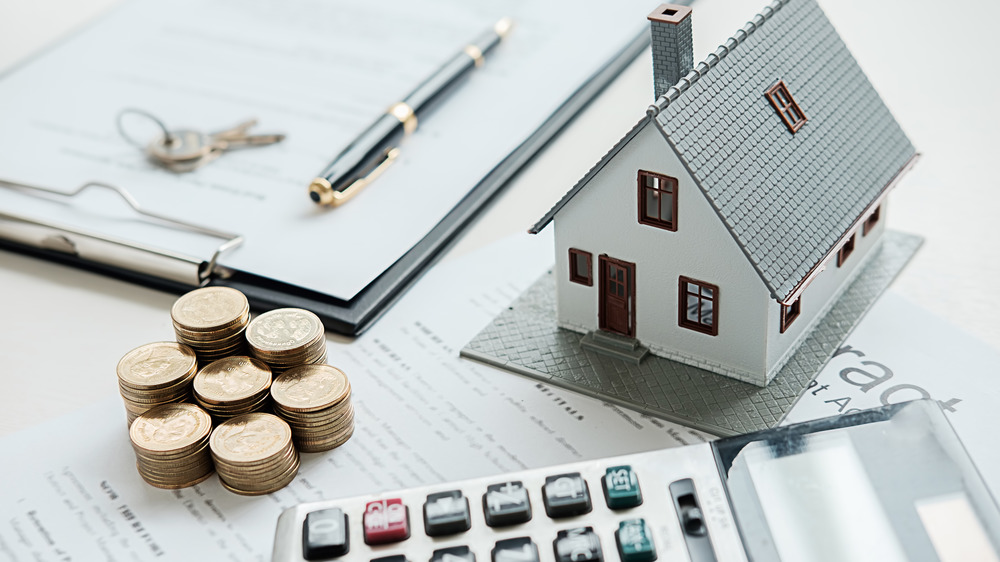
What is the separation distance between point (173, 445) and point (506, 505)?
25 cm

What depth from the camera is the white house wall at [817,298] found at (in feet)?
2.76

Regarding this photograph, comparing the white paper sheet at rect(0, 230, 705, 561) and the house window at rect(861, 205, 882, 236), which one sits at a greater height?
the house window at rect(861, 205, 882, 236)

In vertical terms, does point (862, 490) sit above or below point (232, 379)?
below

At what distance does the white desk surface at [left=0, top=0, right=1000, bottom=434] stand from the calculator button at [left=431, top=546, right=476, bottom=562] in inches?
13.4

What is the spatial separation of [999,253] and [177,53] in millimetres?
963

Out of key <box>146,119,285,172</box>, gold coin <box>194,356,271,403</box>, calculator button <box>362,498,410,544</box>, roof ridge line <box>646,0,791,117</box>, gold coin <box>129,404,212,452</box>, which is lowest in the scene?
calculator button <box>362,498,410,544</box>

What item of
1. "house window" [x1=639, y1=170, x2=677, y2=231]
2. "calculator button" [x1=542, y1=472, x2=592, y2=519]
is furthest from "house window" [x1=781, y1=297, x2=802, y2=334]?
"calculator button" [x1=542, y1=472, x2=592, y2=519]

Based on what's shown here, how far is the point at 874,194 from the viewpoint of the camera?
2.97 feet

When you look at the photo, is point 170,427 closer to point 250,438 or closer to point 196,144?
point 250,438

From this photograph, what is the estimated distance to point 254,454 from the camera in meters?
0.78

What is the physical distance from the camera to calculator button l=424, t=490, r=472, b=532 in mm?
694

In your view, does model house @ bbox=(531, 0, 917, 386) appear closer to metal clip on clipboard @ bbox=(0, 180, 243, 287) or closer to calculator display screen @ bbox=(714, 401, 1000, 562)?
calculator display screen @ bbox=(714, 401, 1000, 562)

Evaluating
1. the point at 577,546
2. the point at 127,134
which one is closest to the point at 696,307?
the point at 577,546

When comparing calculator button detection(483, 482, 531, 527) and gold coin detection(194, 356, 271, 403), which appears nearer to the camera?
calculator button detection(483, 482, 531, 527)
